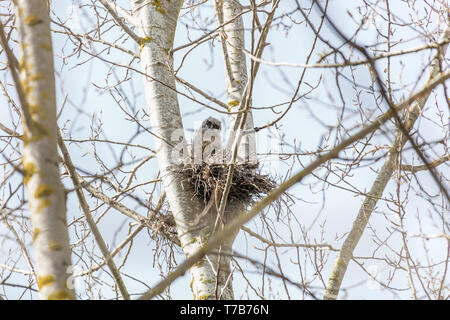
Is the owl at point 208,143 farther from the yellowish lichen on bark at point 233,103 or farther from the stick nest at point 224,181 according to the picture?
the yellowish lichen on bark at point 233,103

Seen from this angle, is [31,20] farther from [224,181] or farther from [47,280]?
[224,181]

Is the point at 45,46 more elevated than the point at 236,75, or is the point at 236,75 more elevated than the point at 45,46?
the point at 236,75

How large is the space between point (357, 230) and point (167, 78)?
1.90 meters

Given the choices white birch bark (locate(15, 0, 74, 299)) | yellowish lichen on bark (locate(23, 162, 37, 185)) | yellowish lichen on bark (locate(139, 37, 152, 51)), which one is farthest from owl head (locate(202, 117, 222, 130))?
yellowish lichen on bark (locate(23, 162, 37, 185))

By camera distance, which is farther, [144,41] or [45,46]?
[144,41]

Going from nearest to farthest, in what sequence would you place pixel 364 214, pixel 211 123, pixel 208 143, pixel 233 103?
pixel 364 214 < pixel 233 103 < pixel 208 143 < pixel 211 123

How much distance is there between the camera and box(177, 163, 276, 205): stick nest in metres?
3.77

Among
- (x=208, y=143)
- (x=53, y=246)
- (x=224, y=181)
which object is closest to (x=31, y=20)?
(x=53, y=246)

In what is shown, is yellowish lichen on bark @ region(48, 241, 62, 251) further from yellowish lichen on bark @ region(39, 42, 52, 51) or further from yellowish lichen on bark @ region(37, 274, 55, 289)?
yellowish lichen on bark @ region(39, 42, 52, 51)

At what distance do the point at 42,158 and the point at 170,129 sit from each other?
1.83 m

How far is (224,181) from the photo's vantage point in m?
3.77

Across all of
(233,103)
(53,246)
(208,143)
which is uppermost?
(233,103)

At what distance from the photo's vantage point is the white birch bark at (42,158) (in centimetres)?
181
